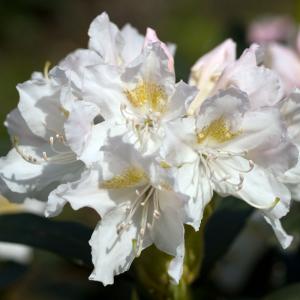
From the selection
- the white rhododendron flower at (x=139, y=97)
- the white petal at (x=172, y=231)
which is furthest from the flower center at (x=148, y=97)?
the white petal at (x=172, y=231)

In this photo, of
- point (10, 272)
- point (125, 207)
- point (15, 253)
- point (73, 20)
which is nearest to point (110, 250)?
point (125, 207)

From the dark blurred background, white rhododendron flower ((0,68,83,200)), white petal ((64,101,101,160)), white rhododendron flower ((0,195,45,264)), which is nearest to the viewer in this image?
white petal ((64,101,101,160))

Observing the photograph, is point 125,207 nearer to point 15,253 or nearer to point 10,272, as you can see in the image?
point 10,272

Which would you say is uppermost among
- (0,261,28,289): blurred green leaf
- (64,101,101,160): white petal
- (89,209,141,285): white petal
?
(64,101,101,160): white petal

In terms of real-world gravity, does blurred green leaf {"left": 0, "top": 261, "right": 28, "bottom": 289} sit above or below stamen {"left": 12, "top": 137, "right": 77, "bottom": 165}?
below

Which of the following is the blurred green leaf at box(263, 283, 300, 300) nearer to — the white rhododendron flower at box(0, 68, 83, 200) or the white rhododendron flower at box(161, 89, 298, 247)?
the white rhododendron flower at box(161, 89, 298, 247)

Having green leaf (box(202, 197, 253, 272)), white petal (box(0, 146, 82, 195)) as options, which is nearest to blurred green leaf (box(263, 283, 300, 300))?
green leaf (box(202, 197, 253, 272))
